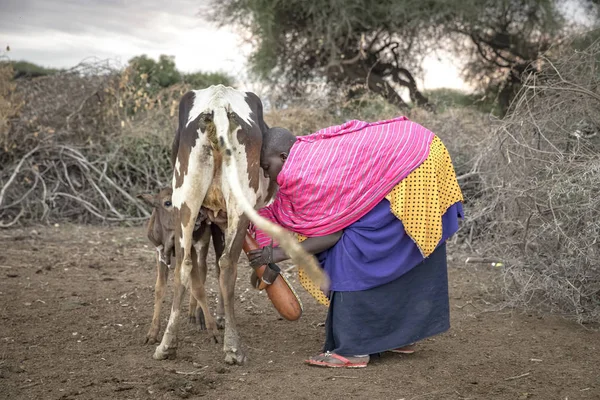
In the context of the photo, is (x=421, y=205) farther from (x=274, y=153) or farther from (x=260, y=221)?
(x=260, y=221)

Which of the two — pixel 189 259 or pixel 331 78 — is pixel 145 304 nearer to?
pixel 189 259

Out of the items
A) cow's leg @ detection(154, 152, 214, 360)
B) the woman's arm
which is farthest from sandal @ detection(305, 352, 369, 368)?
cow's leg @ detection(154, 152, 214, 360)

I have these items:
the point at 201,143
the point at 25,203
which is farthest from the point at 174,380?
the point at 25,203

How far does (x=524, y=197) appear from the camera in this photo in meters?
5.25

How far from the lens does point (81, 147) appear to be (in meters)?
9.71

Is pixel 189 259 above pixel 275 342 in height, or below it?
above

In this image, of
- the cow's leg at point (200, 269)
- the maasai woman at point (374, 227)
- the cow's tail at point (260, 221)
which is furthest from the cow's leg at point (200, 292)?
the cow's tail at point (260, 221)

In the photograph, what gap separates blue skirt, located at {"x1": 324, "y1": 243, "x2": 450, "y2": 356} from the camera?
4020 millimetres

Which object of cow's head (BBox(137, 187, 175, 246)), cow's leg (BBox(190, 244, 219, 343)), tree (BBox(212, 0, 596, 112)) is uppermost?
tree (BBox(212, 0, 596, 112))

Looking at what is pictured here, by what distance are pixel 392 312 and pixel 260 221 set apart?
124 cm

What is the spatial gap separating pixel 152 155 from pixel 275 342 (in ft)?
19.0

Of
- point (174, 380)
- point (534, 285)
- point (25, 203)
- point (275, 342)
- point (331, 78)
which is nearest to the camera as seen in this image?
point (174, 380)

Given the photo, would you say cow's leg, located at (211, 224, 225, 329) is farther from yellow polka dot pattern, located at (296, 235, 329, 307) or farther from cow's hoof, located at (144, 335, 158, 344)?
yellow polka dot pattern, located at (296, 235, 329, 307)

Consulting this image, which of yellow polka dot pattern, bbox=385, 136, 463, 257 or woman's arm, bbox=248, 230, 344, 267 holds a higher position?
yellow polka dot pattern, bbox=385, 136, 463, 257
